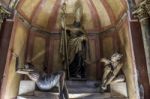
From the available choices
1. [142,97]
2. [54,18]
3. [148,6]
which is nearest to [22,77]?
[54,18]

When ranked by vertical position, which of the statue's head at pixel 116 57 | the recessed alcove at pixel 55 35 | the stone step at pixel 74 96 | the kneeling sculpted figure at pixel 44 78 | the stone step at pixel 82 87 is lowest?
the stone step at pixel 74 96

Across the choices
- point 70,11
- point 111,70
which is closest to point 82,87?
point 111,70

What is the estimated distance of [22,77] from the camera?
13.6ft

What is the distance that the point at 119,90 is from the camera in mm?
3877

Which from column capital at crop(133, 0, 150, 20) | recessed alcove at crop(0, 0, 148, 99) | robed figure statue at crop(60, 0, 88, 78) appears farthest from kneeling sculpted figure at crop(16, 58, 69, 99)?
column capital at crop(133, 0, 150, 20)

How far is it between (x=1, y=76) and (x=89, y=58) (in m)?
1.62

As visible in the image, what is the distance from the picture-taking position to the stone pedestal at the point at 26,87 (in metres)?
3.85

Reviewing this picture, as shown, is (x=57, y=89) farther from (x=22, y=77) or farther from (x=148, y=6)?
(x=148, y=6)

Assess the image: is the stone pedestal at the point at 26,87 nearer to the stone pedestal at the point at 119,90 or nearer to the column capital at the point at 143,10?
the stone pedestal at the point at 119,90

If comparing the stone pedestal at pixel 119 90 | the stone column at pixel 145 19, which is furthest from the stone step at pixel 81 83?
the stone column at pixel 145 19

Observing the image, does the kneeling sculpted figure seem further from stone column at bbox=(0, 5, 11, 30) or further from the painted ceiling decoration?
the painted ceiling decoration

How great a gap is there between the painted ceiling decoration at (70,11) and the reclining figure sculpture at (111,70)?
87 cm

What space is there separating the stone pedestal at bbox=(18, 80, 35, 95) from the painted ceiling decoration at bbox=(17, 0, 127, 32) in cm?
125

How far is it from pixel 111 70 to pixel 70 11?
65.9 inches
